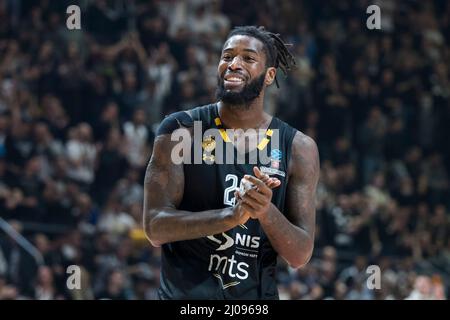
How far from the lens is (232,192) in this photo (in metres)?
5.00

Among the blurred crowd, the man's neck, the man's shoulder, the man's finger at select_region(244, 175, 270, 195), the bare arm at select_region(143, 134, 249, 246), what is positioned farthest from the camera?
the blurred crowd

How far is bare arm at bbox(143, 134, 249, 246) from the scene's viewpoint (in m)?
4.66

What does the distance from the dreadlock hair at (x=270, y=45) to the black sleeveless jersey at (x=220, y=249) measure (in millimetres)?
552

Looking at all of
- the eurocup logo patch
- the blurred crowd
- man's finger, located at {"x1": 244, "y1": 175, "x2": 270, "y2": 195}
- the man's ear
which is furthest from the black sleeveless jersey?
the blurred crowd

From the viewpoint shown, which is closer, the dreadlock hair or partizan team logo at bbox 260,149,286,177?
partizan team logo at bbox 260,149,286,177

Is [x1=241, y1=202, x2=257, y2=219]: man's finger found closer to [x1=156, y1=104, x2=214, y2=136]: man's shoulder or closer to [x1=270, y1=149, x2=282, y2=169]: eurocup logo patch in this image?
[x1=270, y1=149, x2=282, y2=169]: eurocup logo patch

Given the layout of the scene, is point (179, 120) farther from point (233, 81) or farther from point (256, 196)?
point (256, 196)

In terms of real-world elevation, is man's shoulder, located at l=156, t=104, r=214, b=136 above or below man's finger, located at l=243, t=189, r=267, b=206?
above

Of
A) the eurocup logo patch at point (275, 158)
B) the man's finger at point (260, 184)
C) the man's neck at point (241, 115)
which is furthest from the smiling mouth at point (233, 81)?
the man's finger at point (260, 184)

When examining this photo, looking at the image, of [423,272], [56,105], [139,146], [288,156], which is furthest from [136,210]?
[288,156]

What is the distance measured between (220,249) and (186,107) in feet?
34.1

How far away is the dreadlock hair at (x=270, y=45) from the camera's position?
5215 mm

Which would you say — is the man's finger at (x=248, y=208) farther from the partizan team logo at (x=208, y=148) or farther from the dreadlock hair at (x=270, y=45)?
the dreadlock hair at (x=270, y=45)

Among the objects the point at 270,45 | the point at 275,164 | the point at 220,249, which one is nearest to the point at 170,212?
the point at 220,249
